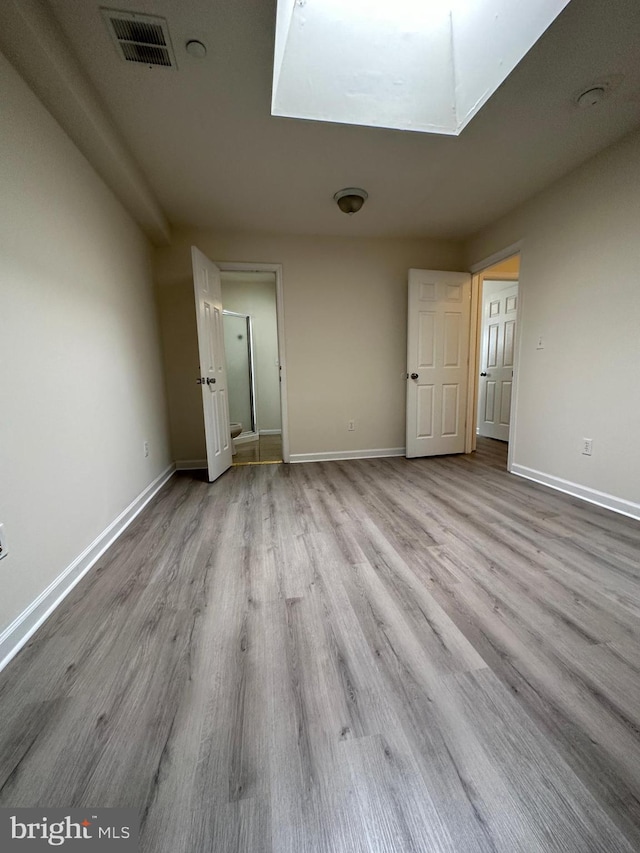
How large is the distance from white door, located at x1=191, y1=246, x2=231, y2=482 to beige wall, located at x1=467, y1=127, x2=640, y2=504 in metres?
2.77

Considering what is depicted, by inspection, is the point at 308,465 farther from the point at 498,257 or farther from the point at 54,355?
the point at 498,257

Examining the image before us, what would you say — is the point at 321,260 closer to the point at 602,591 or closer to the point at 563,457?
the point at 563,457

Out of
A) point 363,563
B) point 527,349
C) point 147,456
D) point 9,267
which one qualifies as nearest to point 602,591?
point 363,563

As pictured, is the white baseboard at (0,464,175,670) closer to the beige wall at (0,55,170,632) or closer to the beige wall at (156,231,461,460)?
the beige wall at (0,55,170,632)

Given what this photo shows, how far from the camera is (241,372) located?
4.95 meters

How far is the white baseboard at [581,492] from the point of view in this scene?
201 centimetres

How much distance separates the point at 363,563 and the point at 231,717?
33.4 inches

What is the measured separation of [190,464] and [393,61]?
3380 mm

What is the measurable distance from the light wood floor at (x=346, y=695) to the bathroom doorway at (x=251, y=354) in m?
3.30

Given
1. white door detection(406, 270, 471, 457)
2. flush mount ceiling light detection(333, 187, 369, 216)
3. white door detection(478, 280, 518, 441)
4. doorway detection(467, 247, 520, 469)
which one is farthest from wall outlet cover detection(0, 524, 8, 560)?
white door detection(478, 280, 518, 441)

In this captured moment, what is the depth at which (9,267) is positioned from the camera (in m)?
1.18

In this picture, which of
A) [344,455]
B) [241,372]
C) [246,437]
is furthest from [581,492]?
[241,372]

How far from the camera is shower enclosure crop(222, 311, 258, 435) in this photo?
4.82 metres

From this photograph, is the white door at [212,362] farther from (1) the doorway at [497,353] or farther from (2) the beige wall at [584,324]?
(1) the doorway at [497,353]
